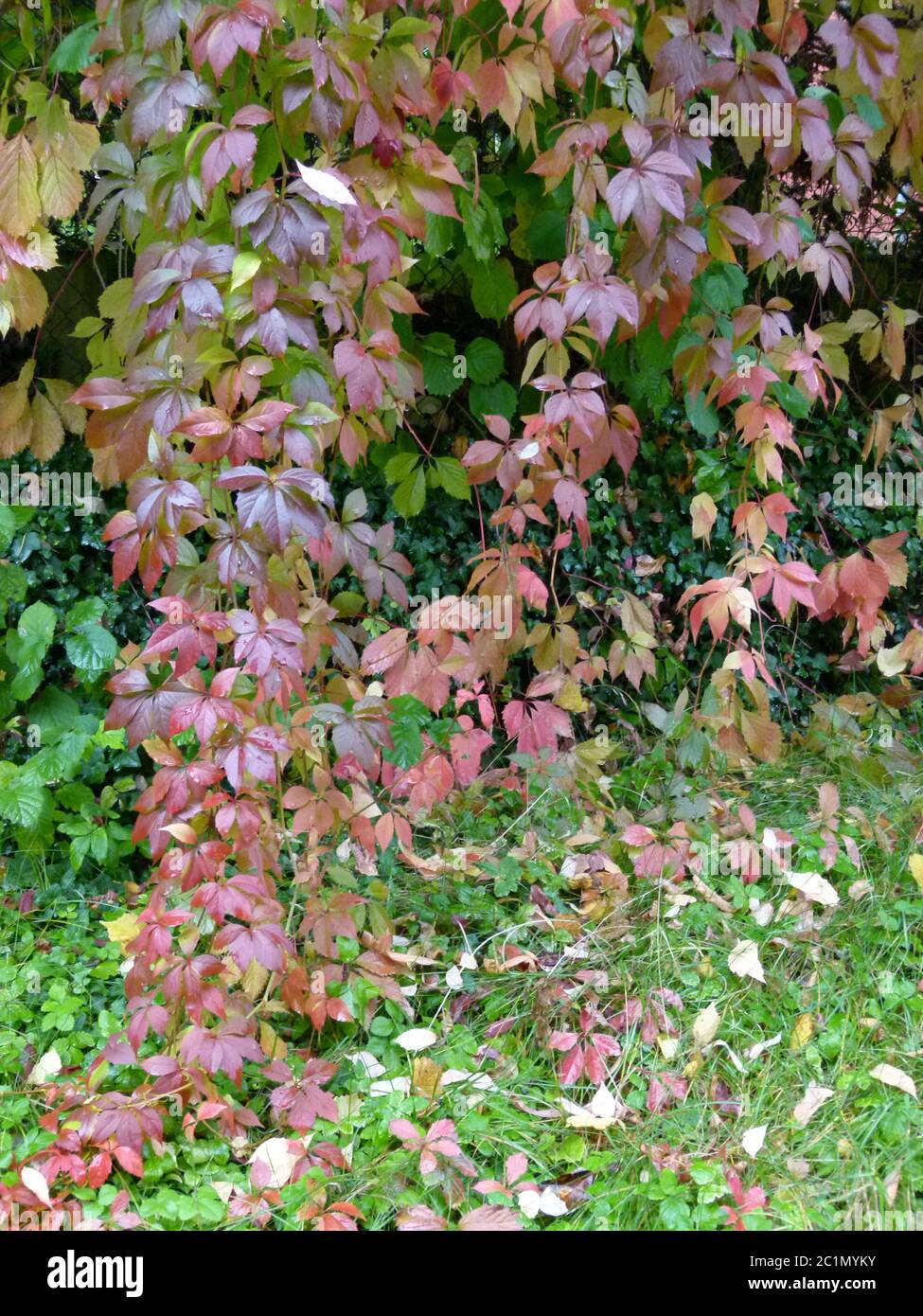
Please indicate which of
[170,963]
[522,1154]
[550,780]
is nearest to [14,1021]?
[170,963]

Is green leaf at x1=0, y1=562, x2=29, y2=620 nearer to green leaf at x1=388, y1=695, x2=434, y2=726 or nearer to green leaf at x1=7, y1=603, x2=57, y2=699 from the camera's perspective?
green leaf at x1=7, y1=603, x2=57, y2=699

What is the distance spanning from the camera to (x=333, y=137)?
1.56 metres

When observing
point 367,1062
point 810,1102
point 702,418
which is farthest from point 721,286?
point 367,1062

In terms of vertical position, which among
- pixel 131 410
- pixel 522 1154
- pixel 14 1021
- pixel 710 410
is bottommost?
pixel 14 1021

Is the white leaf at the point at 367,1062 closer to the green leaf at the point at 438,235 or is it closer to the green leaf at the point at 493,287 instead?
the green leaf at the point at 438,235

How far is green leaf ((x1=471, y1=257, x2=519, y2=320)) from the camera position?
2773 mm

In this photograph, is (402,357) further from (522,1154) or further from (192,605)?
(522,1154)

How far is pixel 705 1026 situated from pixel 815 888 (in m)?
0.49

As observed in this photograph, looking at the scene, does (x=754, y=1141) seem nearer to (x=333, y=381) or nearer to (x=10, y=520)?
(x=333, y=381)

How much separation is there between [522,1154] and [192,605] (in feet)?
3.44

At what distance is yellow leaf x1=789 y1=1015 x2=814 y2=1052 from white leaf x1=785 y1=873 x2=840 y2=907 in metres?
0.35

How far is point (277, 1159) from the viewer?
185cm

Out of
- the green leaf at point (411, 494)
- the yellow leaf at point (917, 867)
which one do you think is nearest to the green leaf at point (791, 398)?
the green leaf at point (411, 494)

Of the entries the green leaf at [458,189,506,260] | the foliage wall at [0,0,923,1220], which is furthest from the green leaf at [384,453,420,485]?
the green leaf at [458,189,506,260]
